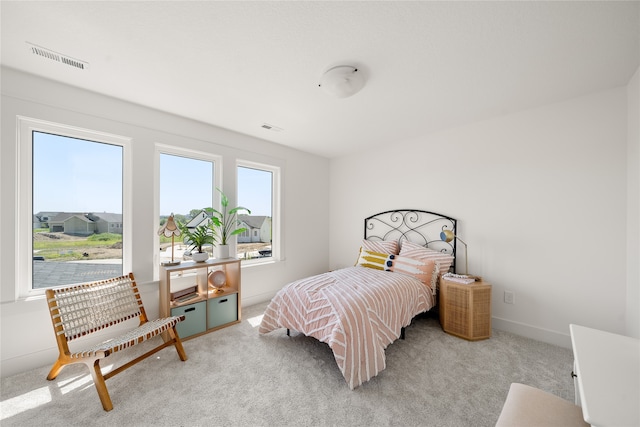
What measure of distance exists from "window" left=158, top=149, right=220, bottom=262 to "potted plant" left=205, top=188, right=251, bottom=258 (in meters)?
0.17

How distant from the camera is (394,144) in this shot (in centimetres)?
371

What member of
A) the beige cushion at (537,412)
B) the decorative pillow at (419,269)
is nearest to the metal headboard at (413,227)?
the decorative pillow at (419,269)

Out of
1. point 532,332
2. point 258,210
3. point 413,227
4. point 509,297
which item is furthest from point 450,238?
point 258,210

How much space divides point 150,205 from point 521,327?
4.26 meters

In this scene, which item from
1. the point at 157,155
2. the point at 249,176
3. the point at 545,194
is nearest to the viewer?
the point at 545,194

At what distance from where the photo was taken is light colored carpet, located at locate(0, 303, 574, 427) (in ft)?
5.00

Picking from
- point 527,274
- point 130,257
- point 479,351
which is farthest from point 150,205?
point 527,274

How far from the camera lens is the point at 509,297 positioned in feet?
8.70

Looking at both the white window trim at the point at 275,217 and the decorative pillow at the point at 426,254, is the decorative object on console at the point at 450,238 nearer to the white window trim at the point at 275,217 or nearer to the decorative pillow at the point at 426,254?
the decorative pillow at the point at 426,254

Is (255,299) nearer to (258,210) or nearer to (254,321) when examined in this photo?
(254,321)

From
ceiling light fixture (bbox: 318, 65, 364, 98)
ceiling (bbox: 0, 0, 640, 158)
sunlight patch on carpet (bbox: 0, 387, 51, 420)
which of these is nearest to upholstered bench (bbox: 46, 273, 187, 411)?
sunlight patch on carpet (bbox: 0, 387, 51, 420)

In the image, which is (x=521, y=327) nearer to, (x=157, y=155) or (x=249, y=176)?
(x=249, y=176)

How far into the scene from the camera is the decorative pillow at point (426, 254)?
115 inches

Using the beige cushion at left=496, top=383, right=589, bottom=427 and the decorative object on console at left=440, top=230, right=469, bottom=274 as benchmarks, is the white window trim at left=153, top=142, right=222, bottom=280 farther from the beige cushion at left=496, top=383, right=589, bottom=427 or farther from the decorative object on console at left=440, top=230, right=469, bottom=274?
the beige cushion at left=496, top=383, right=589, bottom=427
